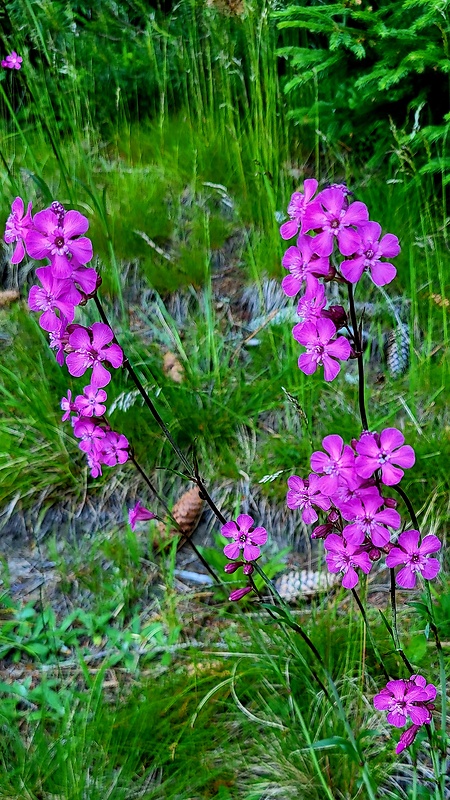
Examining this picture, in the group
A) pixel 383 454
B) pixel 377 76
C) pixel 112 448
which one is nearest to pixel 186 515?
pixel 112 448

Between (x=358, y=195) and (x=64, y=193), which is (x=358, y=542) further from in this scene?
(x=64, y=193)

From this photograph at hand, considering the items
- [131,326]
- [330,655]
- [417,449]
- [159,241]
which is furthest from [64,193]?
[330,655]

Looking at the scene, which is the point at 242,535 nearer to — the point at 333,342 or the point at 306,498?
the point at 306,498

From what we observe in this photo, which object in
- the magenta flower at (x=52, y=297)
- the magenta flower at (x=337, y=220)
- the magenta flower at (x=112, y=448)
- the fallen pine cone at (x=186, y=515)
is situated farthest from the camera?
the fallen pine cone at (x=186, y=515)

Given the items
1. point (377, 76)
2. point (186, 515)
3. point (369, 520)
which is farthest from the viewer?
point (377, 76)

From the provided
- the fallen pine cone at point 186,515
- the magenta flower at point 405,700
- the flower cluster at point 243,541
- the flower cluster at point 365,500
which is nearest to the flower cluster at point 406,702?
the magenta flower at point 405,700

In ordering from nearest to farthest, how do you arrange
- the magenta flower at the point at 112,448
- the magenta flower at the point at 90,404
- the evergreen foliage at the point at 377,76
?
the magenta flower at the point at 90,404 < the magenta flower at the point at 112,448 < the evergreen foliage at the point at 377,76

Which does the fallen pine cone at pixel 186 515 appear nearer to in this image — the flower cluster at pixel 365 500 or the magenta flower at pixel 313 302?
the flower cluster at pixel 365 500
